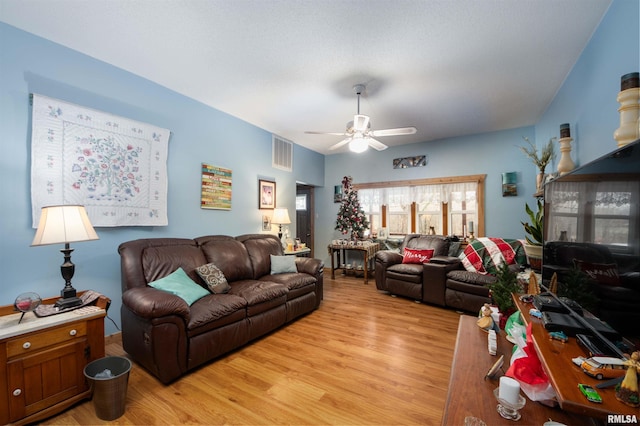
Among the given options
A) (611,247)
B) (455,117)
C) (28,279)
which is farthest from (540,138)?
(28,279)

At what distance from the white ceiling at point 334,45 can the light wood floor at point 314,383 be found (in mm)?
2646

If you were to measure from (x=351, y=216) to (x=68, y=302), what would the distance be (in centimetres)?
454

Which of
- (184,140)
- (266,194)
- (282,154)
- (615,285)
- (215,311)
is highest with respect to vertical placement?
(282,154)

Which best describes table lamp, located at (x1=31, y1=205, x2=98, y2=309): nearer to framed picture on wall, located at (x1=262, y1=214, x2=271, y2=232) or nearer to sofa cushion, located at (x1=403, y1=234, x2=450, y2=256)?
framed picture on wall, located at (x1=262, y1=214, x2=271, y2=232)

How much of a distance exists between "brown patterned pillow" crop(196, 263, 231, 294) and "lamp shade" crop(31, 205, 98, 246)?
1067 mm

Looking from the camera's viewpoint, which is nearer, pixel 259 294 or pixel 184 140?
pixel 259 294

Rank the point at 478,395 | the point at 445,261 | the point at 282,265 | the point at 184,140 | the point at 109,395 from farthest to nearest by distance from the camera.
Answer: the point at 445,261 → the point at 282,265 → the point at 184,140 → the point at 109,395 → the point at 478,395

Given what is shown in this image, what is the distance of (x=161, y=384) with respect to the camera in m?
2.04

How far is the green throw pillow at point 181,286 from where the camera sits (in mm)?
2404

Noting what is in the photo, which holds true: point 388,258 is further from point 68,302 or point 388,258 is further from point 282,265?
point 68,302

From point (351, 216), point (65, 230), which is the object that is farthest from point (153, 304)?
point (351, 216)

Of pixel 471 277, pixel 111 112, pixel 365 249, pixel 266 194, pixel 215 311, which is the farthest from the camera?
pixel 365 249

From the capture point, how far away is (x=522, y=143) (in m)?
4.59

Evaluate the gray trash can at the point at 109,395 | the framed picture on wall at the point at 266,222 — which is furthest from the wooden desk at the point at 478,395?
the framed picture on wall at the point at 266,222
